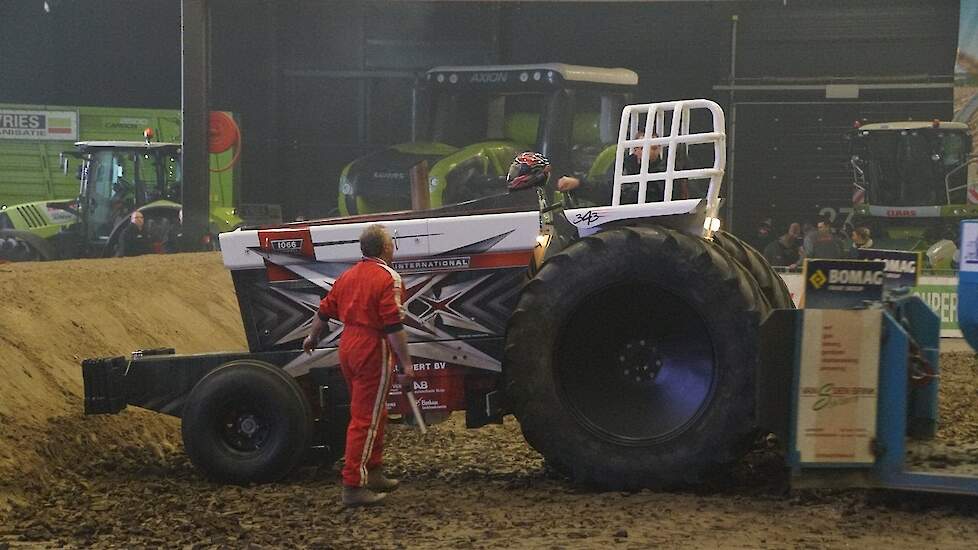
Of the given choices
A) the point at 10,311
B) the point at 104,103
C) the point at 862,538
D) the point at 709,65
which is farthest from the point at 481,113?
the point at 862,538

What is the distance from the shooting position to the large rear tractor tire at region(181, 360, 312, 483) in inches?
346

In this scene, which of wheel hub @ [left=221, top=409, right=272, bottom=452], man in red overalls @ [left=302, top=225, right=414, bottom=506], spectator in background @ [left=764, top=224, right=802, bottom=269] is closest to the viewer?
man in red overalls @ [left=302, top=225, right=414, bottom=506]

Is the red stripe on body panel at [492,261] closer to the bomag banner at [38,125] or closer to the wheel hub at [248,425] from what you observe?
the wheel hub at [248,425]

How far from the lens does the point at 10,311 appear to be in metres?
11.9

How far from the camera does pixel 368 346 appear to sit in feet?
26.8

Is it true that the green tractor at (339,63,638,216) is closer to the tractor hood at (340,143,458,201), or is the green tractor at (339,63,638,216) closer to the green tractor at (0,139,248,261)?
the tractor hood at (340,143,458,201)

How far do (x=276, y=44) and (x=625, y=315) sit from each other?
69.9 feet

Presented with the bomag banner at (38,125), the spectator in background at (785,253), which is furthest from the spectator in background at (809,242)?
the bomag banner at (38,125)

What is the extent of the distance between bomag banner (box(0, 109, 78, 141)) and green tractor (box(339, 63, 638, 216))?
6.95 metres

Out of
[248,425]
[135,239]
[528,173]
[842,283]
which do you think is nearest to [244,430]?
[248,425]

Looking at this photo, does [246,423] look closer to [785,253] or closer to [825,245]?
[825,245]

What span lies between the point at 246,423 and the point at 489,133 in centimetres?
1538

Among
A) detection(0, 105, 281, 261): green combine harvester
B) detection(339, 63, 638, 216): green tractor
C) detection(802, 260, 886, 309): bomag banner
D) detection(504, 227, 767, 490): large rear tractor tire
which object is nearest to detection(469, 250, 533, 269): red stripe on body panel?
detection(504, 227, 767, 490): large rear tractor tire

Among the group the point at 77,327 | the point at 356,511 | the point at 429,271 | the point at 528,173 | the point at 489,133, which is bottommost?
the point at 356,511
